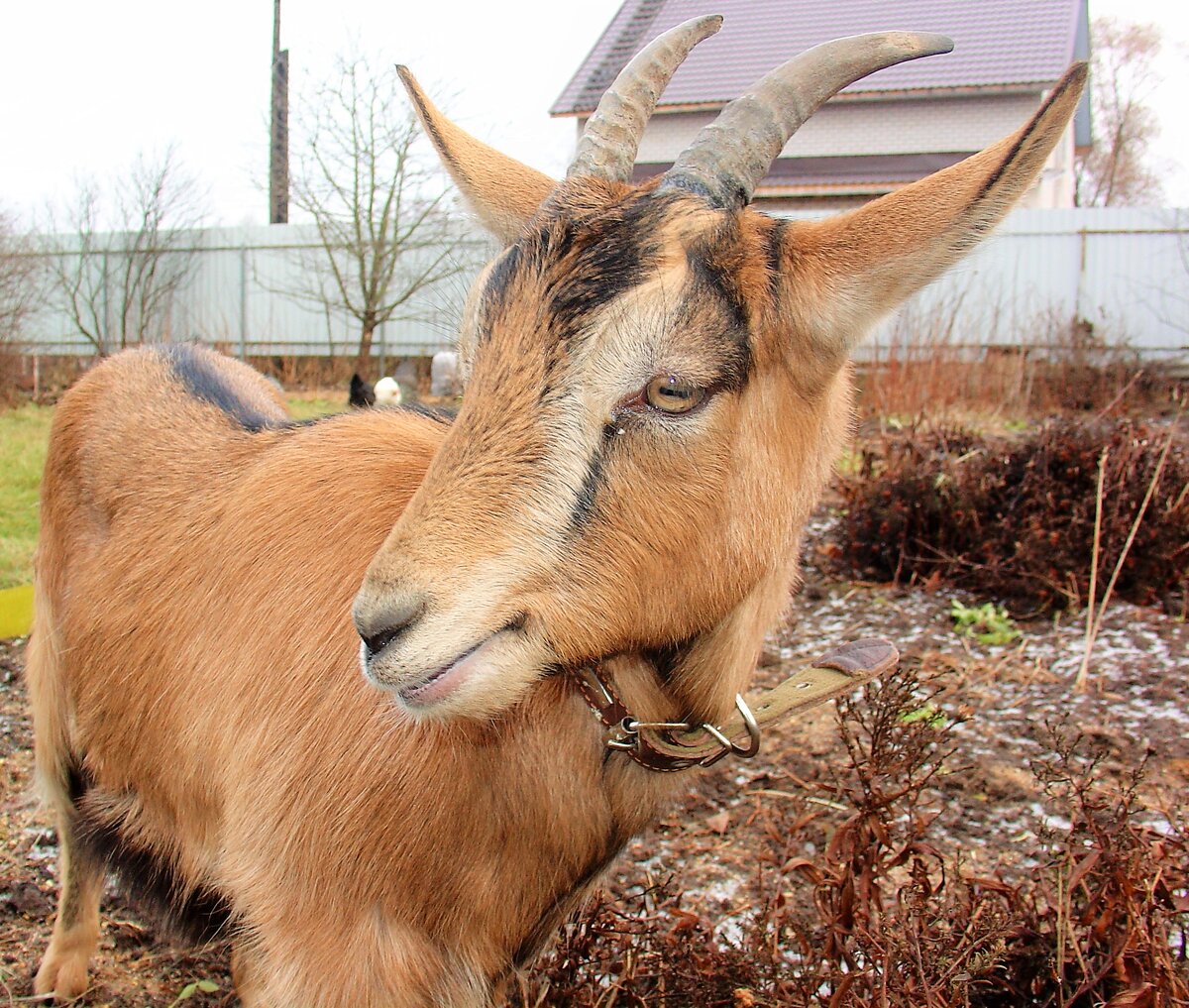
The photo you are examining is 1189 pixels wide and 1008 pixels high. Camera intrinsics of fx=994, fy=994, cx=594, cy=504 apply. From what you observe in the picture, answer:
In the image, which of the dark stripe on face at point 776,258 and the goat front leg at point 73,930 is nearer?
the dark stripe on face at point 776,258

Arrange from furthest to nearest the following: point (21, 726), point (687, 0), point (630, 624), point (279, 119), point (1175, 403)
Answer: point (279, 119), point (1175, 403), point (687, 0), point (21, 726), point (630, 624)

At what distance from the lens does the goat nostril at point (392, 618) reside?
1.70 metres

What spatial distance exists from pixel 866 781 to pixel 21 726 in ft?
13.0

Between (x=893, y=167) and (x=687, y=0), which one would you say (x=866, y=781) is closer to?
(x=687, y=0)

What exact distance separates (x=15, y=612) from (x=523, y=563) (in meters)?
5.18

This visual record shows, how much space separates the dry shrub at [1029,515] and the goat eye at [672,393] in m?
4.49

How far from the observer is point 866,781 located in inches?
102

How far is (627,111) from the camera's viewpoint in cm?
239

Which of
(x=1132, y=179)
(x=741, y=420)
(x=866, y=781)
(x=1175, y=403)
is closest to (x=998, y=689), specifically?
(x=866, y=781)

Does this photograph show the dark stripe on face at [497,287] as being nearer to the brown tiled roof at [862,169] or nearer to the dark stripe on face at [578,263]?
the dark stripe on face at [578,263]

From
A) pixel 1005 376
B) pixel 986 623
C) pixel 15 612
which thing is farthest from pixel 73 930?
pixel 1005 376

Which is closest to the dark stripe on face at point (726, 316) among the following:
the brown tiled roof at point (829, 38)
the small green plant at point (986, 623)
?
the brown tiled roof at point (829, 38)

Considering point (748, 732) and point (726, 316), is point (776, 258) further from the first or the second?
point (748, 732)

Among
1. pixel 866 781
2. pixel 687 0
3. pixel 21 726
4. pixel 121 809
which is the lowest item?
pixel 21 726
